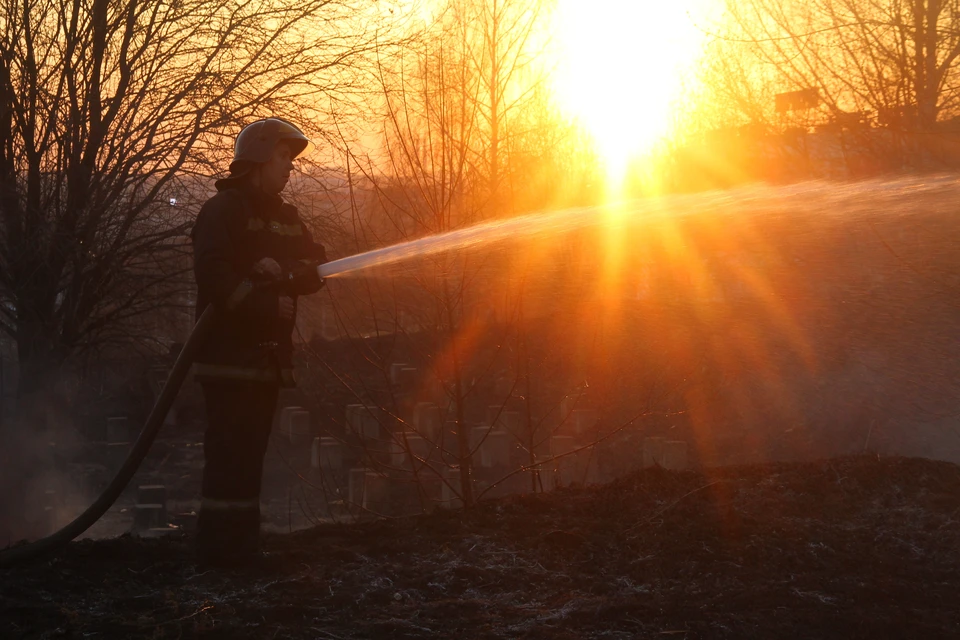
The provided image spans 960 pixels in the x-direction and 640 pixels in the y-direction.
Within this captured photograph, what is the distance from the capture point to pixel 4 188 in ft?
29.8

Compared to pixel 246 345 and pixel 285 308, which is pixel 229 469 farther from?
pixel 285 308

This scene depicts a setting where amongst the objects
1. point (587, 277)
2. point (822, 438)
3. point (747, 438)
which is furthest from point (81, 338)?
point (822, 438)

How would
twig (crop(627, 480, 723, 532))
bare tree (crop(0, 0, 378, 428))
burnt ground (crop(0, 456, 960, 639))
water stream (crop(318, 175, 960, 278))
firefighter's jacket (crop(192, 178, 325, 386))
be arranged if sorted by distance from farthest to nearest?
bare tree (crop(0, 0, 378, 428)) → water stream (crop(318, 175, 960, 278)) → twig (crop(627, 480, 723, 532)) → firefighter's jacket (crop(192, 178, 325, 386)) → burnt ground (crop(0, 456, 960, 639))

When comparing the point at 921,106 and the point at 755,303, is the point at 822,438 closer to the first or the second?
the point at 755,303

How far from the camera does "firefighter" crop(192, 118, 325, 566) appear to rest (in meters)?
4.02

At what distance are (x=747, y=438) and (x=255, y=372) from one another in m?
7.38

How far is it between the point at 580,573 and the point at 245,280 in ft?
6.12

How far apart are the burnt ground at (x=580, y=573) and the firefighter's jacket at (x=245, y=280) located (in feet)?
2.92

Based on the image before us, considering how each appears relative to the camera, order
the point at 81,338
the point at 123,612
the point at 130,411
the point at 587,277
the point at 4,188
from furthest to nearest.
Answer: the point at 130,411 < the point at 81,338 < the point at 4,188 < the point at 587,277 < the point at 123,612

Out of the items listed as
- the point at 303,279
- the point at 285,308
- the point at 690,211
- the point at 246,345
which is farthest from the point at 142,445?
the point at 690,211

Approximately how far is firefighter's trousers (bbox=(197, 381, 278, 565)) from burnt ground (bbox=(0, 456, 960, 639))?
129 millimetres

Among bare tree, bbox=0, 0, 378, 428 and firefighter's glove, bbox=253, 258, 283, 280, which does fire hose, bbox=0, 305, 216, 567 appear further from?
bare tree, bbox=0, 0, 378, 428

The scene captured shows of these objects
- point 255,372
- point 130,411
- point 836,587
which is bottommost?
point 130,411

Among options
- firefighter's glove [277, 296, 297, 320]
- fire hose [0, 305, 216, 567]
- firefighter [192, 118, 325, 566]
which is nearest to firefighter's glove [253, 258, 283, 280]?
firefighter [192, 118, 325, 566]
